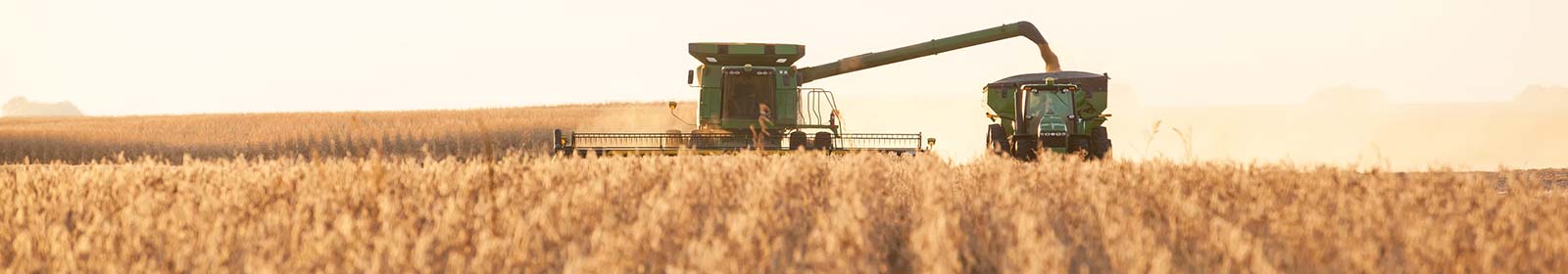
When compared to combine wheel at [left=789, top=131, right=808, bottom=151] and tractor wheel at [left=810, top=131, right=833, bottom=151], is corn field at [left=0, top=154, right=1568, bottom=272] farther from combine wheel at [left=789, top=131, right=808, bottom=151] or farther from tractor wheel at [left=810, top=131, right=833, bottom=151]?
combine wheel at [left=789, top=131, right=808, bottom=151]

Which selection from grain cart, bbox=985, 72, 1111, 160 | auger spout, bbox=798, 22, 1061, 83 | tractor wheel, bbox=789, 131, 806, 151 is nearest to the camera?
grain cart, bbox=985, 72, 1111, 160

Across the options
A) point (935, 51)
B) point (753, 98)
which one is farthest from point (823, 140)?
point (935, 51)

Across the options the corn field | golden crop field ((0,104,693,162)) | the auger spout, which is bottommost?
golden crop field ((0,104,693,162))

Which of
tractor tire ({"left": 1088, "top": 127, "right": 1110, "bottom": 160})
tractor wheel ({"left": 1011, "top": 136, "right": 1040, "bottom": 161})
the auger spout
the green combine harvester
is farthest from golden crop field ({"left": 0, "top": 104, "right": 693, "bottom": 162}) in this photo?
tractor wheel ({"left": 1011, "top": 136, "right": 1040, "bottom": 161})

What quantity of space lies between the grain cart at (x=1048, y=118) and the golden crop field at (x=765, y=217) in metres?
7.02

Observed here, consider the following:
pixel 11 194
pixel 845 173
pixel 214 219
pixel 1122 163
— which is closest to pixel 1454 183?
pixel 1122 163

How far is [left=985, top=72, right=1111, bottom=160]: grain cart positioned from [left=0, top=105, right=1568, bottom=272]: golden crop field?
702 cm

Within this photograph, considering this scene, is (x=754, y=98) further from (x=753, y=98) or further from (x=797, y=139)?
(x=797, y=139)

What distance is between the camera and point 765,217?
5.24m

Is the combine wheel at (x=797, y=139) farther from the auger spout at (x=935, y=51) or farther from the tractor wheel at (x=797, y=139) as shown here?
the auger spout at (x=935, y=51)

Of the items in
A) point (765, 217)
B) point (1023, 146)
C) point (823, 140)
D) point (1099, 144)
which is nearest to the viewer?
point (765, 217)

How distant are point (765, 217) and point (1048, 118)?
37.8 feet

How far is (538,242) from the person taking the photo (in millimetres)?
5031

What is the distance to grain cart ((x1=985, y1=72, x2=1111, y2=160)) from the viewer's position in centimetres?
1617
